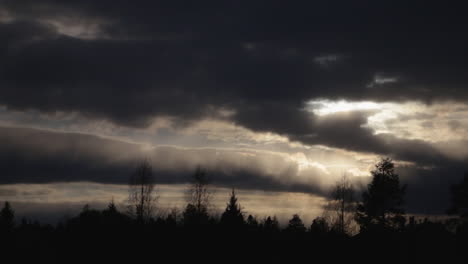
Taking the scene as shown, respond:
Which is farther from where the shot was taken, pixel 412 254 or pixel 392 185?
pixel 392 185

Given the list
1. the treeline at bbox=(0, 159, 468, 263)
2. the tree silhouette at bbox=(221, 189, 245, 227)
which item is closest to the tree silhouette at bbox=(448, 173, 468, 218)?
the treeline at bbox=(0, 159, 468, 263)

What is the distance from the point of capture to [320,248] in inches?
2336

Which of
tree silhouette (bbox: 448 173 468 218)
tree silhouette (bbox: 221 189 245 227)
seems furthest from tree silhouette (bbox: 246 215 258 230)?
tree silhouette (bbox: 448 173 468 218)

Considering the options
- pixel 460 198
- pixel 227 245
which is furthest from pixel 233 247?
pixel 460 198

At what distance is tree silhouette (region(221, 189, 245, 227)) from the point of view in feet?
209

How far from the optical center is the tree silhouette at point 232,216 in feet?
209

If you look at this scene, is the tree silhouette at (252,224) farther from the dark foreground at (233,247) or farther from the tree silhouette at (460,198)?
the tree silhouette at (460,198)

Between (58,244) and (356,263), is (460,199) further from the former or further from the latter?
(58,244)

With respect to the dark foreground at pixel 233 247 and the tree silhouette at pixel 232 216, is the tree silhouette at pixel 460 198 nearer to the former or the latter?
the dark foreground at pixel 233 247

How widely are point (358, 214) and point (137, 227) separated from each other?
130ft

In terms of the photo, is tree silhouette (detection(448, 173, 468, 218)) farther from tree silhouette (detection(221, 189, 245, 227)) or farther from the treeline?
tree silhouette (detection(221, 189, 245, 227))

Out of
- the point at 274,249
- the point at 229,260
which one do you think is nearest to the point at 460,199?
the point at 274,249

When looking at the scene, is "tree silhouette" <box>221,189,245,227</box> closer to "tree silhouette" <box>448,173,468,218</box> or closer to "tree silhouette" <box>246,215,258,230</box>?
"tree silhouette" <box>246,215,258,230</box>

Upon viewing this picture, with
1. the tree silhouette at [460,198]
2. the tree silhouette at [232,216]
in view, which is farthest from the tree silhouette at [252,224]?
the tree silhouette at [460,198]
